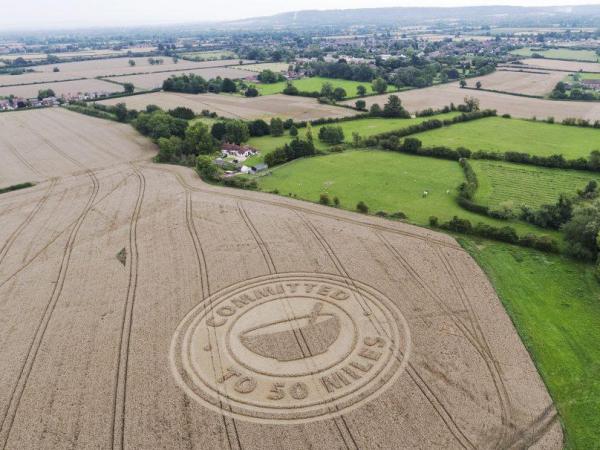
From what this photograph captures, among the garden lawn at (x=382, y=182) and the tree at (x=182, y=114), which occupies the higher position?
the tree at (x=182, y=114)

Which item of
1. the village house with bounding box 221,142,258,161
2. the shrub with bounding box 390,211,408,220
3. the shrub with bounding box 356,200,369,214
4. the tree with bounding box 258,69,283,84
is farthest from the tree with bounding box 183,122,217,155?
the tree with bounding box 258,69,283,84

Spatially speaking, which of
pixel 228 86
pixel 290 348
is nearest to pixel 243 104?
pixel 228 86

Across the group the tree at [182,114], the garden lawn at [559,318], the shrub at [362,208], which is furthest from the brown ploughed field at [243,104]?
the garden lawn at [559,318]

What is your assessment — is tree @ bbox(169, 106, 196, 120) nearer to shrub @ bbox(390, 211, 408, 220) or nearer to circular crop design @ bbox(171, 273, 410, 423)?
shrub @ bbox(390, 211, 408, 220)

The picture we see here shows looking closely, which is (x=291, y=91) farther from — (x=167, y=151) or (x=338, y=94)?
(x=167, y=151)

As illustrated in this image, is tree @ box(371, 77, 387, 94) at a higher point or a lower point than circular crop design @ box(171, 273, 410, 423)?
lower

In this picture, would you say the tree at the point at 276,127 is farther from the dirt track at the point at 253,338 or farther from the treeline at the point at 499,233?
the treeline at the point at 499,233

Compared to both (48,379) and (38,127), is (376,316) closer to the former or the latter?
(48,379)
